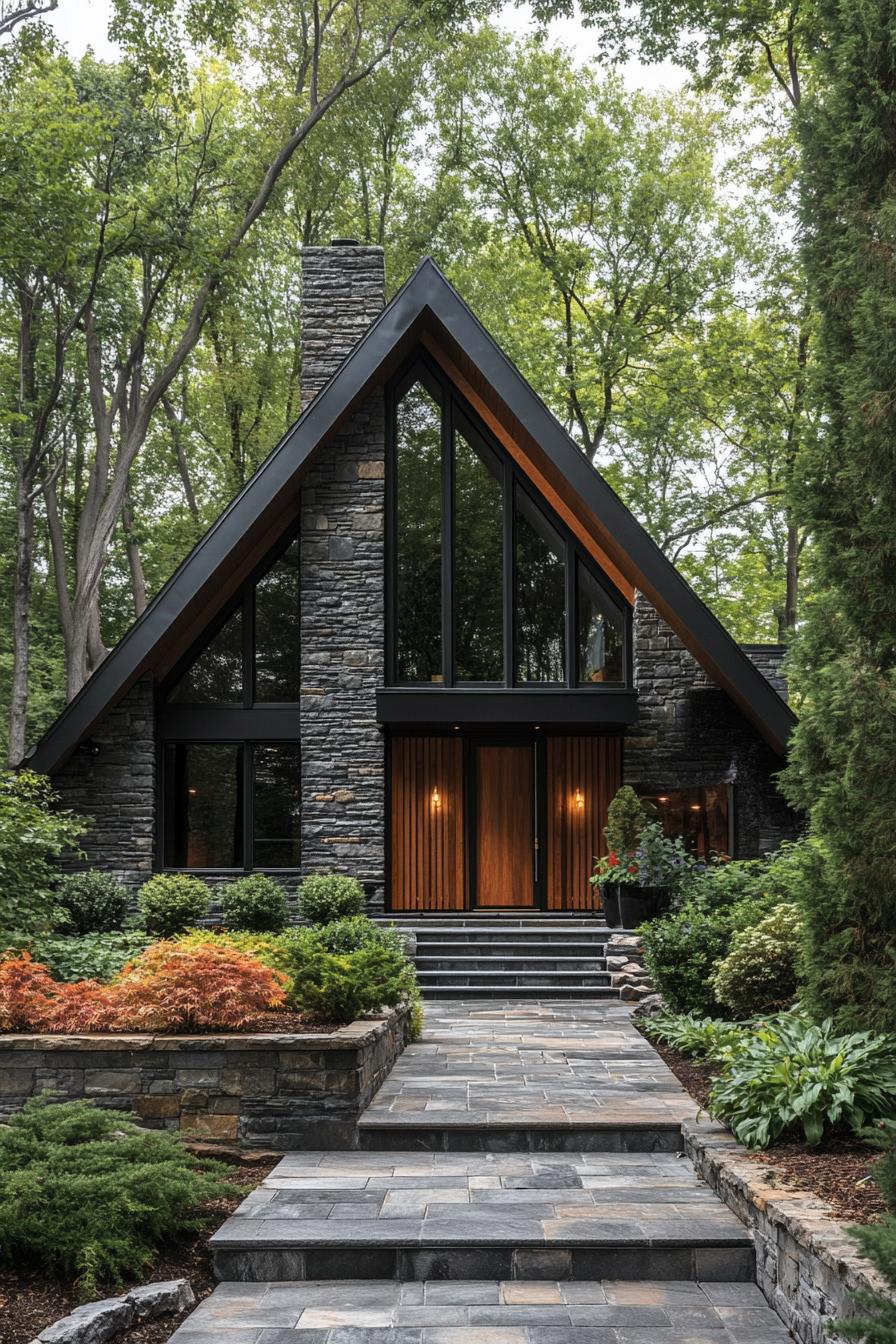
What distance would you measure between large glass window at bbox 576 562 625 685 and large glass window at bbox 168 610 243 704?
4.23 meters

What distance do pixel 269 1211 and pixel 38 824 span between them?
5.58 meters

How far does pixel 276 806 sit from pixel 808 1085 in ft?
30.7

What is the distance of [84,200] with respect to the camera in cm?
1383

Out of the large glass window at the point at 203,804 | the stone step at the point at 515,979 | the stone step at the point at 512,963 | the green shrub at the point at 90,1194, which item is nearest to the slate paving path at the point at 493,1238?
the green shrub at the point at 90,1194

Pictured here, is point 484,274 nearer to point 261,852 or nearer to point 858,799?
point 261,852

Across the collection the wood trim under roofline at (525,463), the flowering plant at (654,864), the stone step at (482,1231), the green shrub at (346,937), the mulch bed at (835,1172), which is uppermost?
the wood trim under roofline at (525,463)

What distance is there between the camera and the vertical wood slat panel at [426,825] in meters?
14.1

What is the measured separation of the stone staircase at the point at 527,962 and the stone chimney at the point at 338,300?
7278 mm

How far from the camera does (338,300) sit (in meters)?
14.6

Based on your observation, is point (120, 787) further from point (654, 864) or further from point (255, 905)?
point (654, 864)

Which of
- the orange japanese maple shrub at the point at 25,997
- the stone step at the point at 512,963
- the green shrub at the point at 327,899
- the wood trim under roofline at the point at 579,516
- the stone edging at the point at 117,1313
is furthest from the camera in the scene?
the wood trim under roofline at the point at 579,516

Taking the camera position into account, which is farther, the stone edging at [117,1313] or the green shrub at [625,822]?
the green shrub at [625,822]

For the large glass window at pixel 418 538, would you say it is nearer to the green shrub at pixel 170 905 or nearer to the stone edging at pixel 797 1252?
the green shrub at pixel 170 905

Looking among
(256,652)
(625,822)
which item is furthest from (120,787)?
(625,822)
